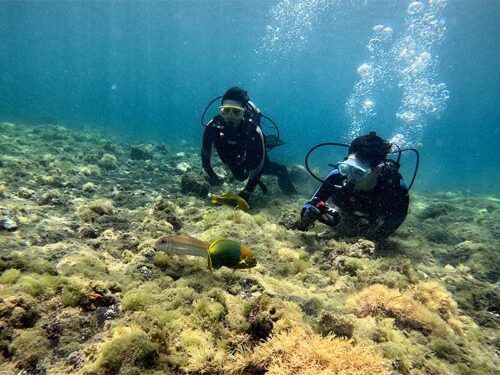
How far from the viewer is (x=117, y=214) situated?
640 centimetres

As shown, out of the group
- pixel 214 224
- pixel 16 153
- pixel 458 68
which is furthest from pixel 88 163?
pixel 458 68

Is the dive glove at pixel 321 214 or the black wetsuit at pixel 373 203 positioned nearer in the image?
the dive glove at pixel 321 214

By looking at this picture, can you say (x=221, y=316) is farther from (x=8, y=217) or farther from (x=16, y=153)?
(x=16, y=153)

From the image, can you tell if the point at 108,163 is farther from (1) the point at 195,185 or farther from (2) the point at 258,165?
(2) the point at 258,165

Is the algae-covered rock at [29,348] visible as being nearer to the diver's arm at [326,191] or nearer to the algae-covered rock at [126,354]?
the algae-covered rock at [126,354]

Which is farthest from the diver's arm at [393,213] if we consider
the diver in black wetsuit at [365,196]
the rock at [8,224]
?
the rock at [8,224]

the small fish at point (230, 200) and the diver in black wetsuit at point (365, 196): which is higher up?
the diver in black wetsuit at point (365, 196)

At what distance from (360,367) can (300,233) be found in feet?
13.8

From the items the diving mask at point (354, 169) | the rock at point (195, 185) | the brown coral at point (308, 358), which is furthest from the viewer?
the rock at point (195, 185)

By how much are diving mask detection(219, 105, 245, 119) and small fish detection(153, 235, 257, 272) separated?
17.9 ft

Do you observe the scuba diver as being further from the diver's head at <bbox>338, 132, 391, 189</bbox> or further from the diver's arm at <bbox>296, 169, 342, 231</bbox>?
the diver's head at <bbox>338, 132, 391, 189</bbox>

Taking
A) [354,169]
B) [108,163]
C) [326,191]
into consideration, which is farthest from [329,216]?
[108,163]

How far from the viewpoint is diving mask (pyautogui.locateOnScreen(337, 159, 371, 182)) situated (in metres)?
5.50

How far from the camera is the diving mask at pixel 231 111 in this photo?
8102 mm
